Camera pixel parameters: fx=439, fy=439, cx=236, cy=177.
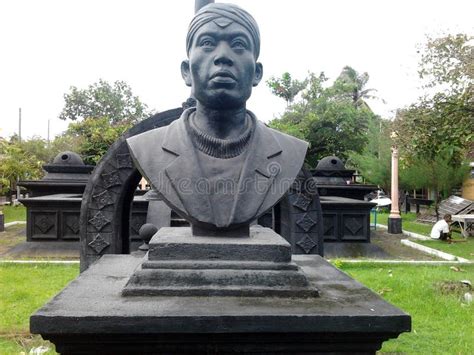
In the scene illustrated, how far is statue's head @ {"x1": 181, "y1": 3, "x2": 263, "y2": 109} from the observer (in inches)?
109

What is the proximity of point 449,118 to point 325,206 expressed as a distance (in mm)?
3309

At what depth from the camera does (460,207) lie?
51.6 feet

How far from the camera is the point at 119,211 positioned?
4.98 m

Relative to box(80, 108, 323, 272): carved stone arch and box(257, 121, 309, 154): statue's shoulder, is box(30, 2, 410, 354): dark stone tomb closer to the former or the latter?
box(257, 121, 309, 154): statue's shoulder

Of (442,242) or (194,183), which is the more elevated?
(194,183)

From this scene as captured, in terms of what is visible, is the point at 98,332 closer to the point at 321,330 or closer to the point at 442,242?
the point at 321,330

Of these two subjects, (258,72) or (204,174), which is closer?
(204,174)

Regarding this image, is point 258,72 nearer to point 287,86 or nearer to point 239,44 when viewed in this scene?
point 239,44

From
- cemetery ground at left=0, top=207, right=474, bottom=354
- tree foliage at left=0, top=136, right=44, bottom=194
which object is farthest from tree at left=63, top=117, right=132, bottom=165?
cemetery ground at left=0, top=207, right=474, bottom=354

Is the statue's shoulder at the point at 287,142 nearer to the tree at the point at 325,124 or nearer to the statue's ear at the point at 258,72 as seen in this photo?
the statue's ear at the point at 258,72

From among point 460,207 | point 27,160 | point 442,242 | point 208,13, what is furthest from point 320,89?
point 208,13

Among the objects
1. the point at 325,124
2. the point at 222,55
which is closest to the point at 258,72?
the point at 222,55

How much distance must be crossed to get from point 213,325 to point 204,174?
1.06 meters

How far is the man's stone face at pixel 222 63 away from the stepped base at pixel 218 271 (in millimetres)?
933
